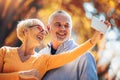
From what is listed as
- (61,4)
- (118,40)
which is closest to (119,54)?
(118,40)

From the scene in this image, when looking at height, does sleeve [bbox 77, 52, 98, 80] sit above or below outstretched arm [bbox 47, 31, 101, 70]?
below

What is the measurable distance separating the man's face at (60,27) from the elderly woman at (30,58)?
144 mm

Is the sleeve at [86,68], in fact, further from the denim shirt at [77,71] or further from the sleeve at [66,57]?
the sleeve at [66,57]

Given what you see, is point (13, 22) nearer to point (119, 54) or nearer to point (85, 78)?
point (119, 54)

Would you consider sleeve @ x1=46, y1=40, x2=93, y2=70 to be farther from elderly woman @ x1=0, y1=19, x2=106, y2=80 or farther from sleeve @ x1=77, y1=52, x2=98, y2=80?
sleeve @ x1=77, y1=52, x2=98, y2=80

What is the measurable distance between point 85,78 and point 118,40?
3.91 ft

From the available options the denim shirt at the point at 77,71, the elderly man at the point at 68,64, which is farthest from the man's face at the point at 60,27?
the denim shirt at the point at 77,71

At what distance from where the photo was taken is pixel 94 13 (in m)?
2.39

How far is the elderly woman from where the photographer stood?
111cm

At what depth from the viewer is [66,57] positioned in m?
1.14

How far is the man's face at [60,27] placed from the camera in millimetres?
1312

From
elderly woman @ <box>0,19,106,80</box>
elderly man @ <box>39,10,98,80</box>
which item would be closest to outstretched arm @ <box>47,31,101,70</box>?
elderly woman @ <box>0,19,106,80</box>

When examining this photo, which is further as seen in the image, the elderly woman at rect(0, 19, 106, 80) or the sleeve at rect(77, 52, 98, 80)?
the sleeve at rect(77, 52, 98, 80)

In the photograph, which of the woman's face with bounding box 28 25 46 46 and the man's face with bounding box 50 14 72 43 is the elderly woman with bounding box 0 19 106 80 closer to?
the woman's face with bounding box 28 25 46 46
